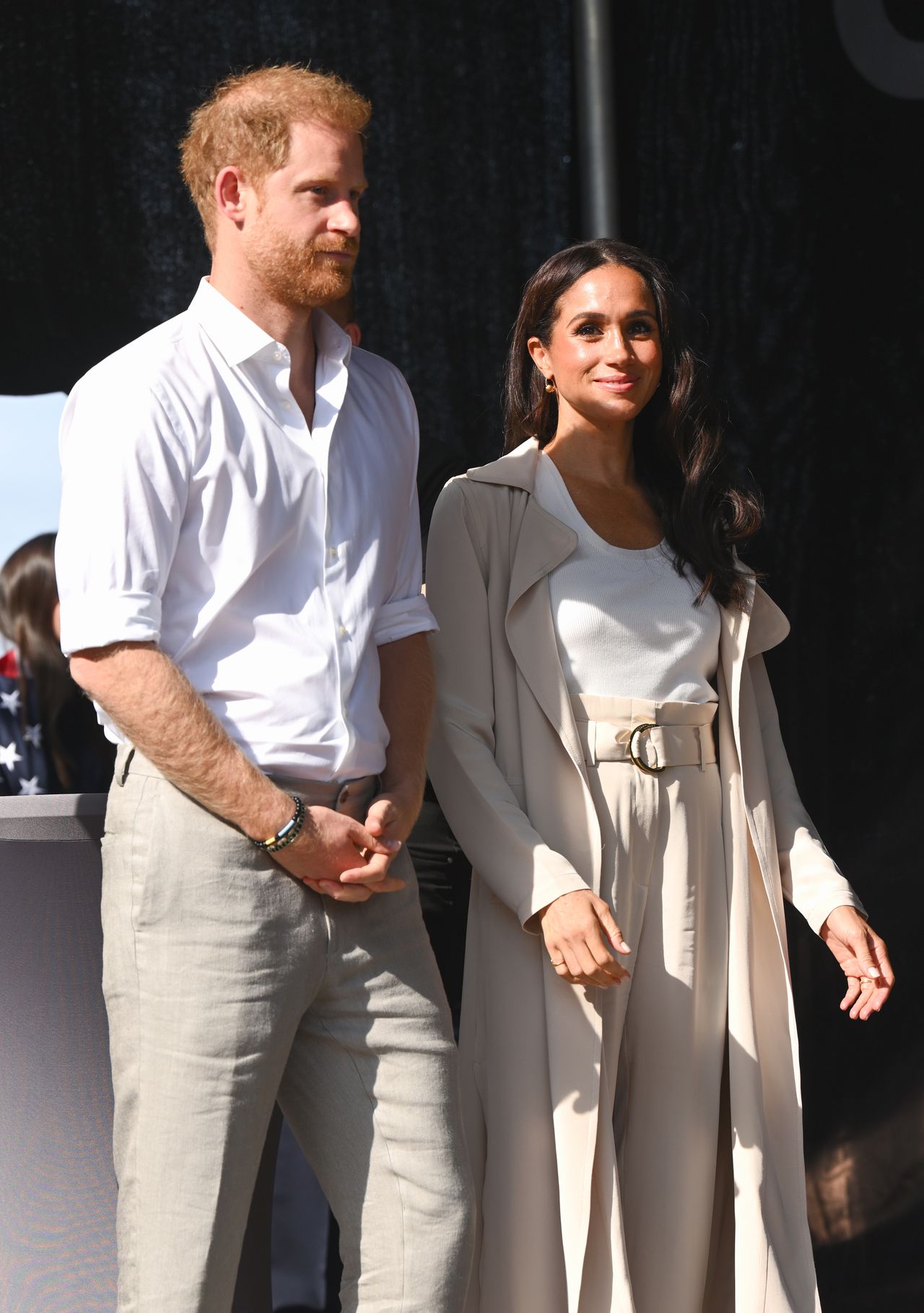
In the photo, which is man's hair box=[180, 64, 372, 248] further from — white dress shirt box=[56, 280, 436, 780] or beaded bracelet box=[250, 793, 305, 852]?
beaded bracelet box=[250, 793, 305, 852]

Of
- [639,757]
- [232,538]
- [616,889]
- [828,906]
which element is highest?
[232,538]

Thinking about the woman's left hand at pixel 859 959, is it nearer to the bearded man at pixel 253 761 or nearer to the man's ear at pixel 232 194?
the bearded man at pixel 253 761

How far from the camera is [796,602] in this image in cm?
331

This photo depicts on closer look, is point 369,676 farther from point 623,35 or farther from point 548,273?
point 623,35

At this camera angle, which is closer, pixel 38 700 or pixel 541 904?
pixel 541 904

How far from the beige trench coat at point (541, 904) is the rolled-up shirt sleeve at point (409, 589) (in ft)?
1.20

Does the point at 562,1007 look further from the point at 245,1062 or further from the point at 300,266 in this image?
the point at 300,266

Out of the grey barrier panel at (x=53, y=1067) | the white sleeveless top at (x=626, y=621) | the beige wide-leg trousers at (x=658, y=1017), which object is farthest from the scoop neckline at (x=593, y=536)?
the grey barrier panel at (x=53, y=1067)

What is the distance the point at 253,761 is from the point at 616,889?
80 centimetres

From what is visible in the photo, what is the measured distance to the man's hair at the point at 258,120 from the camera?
1.80m

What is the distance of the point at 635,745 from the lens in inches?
92.2

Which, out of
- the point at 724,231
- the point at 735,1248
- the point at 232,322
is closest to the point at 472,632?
the point at 232,322

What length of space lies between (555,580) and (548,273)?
572 mm

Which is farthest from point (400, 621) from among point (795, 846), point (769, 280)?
point (769, 280)
